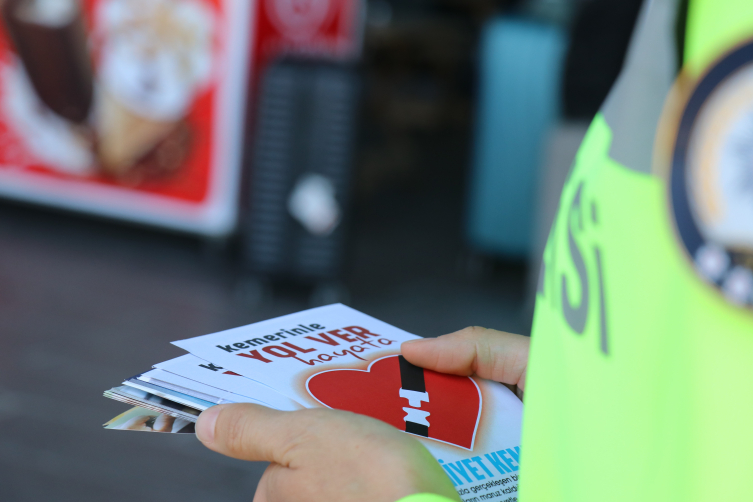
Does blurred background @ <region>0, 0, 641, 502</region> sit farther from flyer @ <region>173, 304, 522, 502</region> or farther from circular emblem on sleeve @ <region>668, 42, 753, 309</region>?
circular emblem on sleeve @ <region>668, 42, 753, 309</region>

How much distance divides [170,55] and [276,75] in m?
0.53

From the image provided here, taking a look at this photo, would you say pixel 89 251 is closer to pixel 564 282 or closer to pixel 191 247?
pixel 191 247

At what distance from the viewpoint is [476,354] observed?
751 mm

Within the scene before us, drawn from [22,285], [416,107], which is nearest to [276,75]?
[22,285]

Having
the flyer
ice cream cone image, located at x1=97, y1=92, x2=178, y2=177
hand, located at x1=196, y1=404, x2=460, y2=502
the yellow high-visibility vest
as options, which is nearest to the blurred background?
ice cream cone image, located at x1=97, y1=92, x2=178, y2=177

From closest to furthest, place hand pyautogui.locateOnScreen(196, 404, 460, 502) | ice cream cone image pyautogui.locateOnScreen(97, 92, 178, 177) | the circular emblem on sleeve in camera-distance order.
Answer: the circular emblem on sleeve → hand pyautogui.locateOnScreen(196, 404, 460, 502) → ice cream cone image pyautogui.locateOnScreen(97, 92, 178, 177)

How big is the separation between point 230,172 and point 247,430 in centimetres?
Answer: 248

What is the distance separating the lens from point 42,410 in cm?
191

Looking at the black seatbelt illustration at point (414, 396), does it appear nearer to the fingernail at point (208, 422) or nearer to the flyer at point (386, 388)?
the flyer at point (386, 388)

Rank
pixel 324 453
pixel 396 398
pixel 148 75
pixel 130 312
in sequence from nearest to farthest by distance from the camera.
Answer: pixel 324 453 → pixel 396 398 → pixel 130 312 → pixel 148 75

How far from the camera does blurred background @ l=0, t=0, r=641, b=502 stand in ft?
8.14

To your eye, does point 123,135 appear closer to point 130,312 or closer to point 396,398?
point 130,312

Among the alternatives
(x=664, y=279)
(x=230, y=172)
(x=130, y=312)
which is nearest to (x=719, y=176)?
(x=664, y=279)

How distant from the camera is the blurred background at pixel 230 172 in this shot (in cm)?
248
